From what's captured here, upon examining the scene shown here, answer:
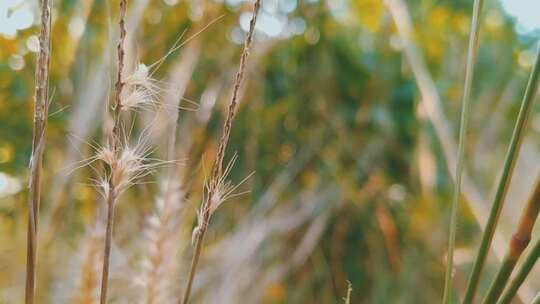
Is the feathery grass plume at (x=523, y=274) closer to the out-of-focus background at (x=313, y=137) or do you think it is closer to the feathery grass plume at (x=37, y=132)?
the feathery grass plume at (x=37, y=132)

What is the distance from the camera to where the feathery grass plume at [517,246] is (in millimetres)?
146

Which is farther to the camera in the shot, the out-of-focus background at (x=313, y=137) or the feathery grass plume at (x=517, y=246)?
the out-of-focus background at (x=313, y=137)

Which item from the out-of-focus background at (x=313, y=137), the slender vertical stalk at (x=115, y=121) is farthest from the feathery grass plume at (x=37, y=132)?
the out-of-focus background at (x=313, y=137)

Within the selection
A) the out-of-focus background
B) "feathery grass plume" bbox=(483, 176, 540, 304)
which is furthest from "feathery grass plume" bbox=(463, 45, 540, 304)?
the out-of-focus background

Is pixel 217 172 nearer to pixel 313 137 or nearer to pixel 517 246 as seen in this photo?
pixel 517 246

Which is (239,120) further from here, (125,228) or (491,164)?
(491,164)

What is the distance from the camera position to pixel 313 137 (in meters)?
0.87

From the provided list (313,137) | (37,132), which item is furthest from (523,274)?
(313,137)

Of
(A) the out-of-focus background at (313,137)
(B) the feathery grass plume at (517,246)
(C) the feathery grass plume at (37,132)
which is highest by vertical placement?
(A) the out-of-focus background at (313,137)

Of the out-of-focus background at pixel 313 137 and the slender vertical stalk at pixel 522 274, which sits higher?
the out-of-focus background at pixel 313 137

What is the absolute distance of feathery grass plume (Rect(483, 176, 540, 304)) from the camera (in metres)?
0.15

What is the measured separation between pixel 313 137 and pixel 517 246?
2.36ft

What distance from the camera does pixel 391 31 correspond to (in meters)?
0.97

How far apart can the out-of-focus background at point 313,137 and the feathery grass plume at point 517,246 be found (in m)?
0.44
